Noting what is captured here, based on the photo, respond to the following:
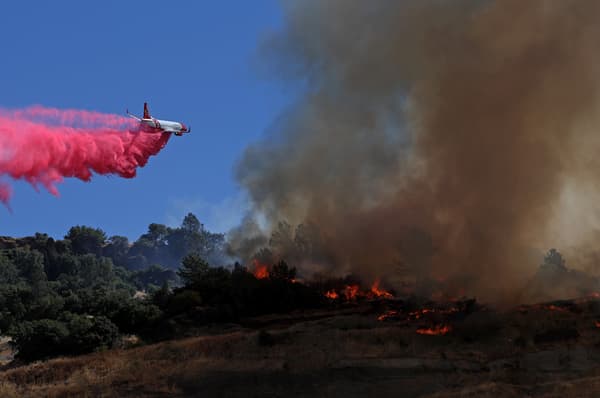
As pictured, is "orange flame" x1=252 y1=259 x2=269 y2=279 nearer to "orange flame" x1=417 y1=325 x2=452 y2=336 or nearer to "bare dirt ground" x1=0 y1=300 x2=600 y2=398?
"bare dirt ground" x1=0 y1=300 x2=600 y2=398

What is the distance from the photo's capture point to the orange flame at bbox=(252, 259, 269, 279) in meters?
69.2

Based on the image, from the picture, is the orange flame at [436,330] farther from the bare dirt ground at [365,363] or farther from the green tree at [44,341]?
the green tree at [44,341]

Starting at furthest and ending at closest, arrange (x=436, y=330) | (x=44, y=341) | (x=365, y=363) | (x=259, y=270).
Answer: (x=259, y=270) → (x=44, y=341) → (x=436, y=330) → (x=365, y=363)

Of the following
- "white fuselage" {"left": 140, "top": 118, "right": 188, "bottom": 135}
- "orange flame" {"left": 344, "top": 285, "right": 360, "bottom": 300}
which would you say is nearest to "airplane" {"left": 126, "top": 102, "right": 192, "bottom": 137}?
"white fuselage" {"left": 140, "top": 118, "right": 188, "bottom": 135}

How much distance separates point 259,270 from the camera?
72.6m

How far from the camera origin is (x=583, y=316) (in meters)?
42.8

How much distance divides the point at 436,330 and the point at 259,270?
31.8m

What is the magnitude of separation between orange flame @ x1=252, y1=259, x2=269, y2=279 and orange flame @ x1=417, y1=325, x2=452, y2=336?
26.5m

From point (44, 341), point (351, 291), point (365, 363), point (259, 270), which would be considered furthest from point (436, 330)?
point (259, 270)

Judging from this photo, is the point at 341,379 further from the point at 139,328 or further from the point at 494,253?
the point at 494,253

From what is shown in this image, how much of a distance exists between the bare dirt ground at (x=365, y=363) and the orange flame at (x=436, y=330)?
1.34 feet

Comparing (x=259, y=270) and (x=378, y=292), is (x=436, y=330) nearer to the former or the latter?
(x=378, y=292)

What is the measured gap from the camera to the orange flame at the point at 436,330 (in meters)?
42.4

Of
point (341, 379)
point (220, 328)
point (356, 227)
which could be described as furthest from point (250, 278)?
point (341, 379)
